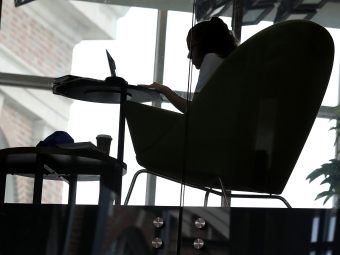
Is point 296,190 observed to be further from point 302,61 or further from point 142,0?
point 142,0

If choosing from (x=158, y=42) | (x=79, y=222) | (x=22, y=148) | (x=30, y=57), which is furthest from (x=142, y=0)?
(x=79, y=222)

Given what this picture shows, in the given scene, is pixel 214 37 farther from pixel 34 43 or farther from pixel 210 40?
pixel 34 43

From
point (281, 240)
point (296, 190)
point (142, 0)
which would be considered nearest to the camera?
point (281, 240)

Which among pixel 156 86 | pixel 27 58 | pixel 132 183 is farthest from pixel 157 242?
pixel 27 58

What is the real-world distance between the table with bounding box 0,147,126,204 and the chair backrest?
331 millimetres

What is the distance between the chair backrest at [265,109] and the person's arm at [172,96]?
0.07 metres

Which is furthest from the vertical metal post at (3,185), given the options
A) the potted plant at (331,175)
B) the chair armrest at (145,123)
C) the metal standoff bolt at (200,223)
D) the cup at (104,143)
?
the potted plant at (331,175)

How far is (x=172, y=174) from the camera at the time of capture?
215 centimetres

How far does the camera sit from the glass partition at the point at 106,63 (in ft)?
6.91

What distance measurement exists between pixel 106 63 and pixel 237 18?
0.61m

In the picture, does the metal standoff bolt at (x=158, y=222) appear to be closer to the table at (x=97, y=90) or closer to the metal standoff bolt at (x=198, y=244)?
the metal standoff bolt at (x=198, y=244)

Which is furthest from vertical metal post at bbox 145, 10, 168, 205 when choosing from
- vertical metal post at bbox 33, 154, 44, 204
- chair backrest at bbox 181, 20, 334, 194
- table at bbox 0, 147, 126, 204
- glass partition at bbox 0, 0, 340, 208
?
vertical metal post at bbox 33, 154, 44, 204

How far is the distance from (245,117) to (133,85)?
0.51 meters

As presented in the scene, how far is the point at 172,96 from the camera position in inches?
90.4
